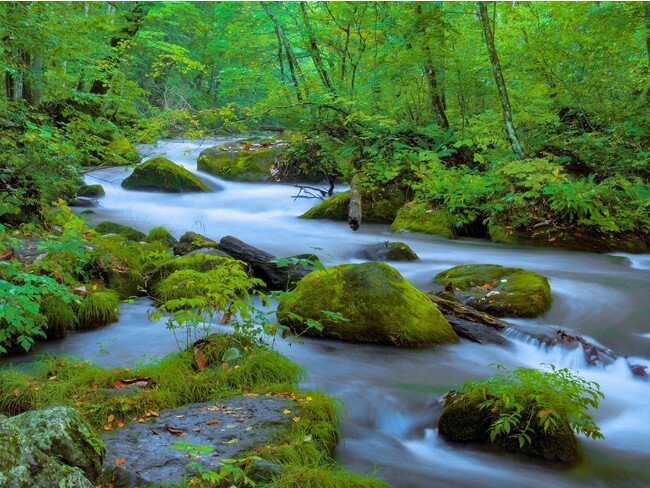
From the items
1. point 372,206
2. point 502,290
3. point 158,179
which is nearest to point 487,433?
point 502,290

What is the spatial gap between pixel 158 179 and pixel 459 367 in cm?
1107

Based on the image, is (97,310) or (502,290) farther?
(502,290)

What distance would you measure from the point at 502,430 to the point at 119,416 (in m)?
2.46

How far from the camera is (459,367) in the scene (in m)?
4.78

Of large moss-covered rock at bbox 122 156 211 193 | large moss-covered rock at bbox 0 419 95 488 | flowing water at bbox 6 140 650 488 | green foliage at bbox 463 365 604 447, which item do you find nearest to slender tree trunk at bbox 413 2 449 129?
flowing water at bbox 6 140 650 488

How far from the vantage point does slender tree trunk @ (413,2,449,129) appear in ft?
36.6

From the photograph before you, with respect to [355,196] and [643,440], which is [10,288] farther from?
[355,196]

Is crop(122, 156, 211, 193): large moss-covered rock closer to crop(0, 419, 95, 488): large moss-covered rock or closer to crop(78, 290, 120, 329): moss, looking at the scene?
crop(78, 290, 120, 329): moss

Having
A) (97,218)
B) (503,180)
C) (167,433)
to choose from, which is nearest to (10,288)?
(167,433)

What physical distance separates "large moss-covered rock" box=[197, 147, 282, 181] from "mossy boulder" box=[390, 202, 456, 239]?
18.6ft

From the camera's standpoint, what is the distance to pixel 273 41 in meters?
17.0

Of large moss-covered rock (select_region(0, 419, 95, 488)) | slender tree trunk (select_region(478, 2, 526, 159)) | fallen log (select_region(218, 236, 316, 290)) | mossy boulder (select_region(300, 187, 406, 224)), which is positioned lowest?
fallen log (select_region(218, 236, 316, 290))

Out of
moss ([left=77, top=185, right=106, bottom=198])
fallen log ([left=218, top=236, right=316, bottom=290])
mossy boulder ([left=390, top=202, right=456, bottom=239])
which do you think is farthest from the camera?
moss ([left=77, top=185, right=106, bottom=198])

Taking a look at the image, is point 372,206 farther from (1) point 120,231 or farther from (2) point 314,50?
(1) point 120,231
